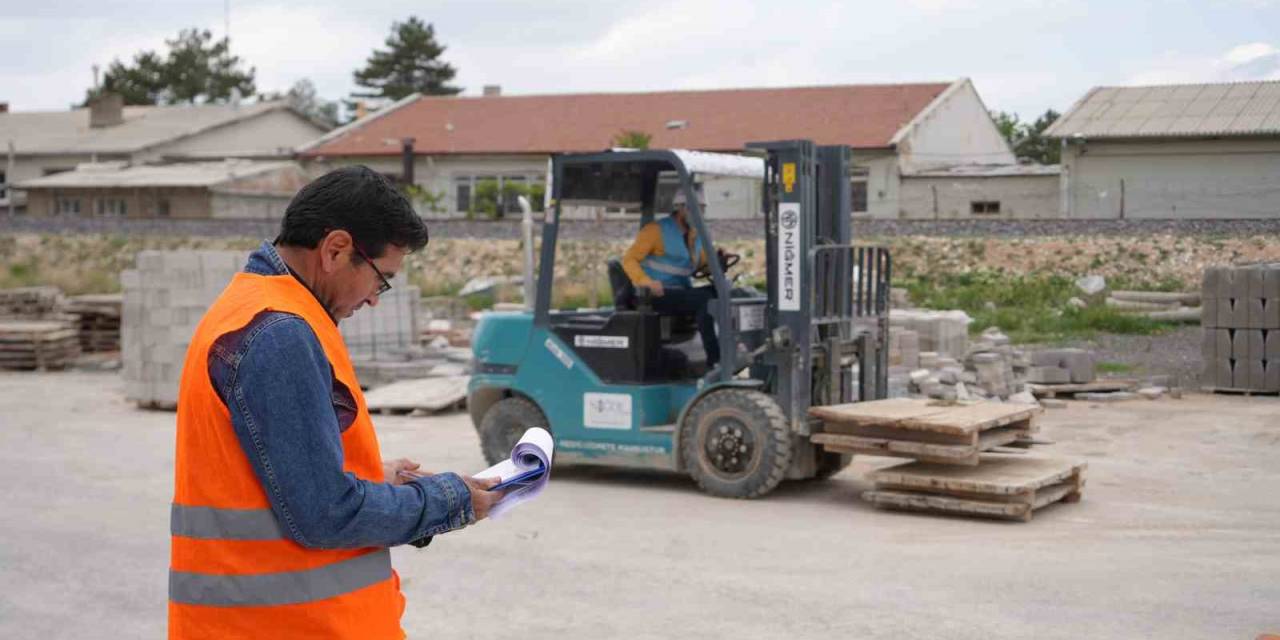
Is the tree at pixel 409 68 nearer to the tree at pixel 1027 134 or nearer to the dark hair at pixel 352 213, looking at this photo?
the tree at pixel 1027 134

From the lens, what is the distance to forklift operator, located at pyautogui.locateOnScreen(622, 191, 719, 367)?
1038 centimetres

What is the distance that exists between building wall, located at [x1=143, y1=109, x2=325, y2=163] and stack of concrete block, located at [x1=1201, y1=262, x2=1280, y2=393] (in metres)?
41.6

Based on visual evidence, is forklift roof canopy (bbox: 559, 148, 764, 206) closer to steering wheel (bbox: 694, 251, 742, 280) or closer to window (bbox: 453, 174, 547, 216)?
steering wheel (bbox: 694, 251, 742, 280)

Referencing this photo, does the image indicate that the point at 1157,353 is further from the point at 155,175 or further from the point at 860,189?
the point at 155,175

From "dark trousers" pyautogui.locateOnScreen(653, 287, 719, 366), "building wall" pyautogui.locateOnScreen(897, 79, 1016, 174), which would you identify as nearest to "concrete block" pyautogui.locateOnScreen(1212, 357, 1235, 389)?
"dark trousers" pyautogui.locateOnScreen(653, 287, 719, 366)

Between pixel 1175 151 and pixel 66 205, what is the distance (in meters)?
41.8

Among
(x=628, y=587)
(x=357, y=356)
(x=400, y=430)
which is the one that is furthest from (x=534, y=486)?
(x=357, y=356)

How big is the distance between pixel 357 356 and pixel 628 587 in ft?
36.7

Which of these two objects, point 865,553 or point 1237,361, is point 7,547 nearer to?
point 865,553

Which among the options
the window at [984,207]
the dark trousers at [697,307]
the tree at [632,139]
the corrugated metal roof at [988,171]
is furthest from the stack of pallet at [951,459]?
the tree at [632,139]

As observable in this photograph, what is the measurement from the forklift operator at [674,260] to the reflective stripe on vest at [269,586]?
24.9 feet

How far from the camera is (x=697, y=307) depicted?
10.5 m

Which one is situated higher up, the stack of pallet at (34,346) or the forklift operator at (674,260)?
the forklift operator at (674,260)

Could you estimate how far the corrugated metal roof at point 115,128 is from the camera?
2199 inches
